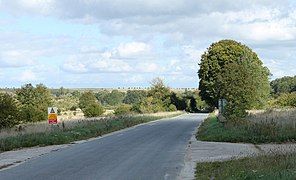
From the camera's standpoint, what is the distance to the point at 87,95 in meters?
86.8

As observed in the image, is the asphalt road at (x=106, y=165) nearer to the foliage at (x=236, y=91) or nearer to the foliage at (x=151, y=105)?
the foliage at (x=236, y=91)

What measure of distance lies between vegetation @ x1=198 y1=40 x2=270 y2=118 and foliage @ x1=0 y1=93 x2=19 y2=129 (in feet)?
57.5

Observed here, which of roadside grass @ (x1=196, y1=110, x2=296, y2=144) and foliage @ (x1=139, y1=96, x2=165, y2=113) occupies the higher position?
foliage @ (x1=139, y1=96, x2=165, y2=113)

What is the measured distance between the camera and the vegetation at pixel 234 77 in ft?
104

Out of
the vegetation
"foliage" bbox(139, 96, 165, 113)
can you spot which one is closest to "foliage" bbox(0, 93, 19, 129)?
the vegetation

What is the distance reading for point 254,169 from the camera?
11680 mm

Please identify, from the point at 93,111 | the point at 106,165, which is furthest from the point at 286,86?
the point at 106,165

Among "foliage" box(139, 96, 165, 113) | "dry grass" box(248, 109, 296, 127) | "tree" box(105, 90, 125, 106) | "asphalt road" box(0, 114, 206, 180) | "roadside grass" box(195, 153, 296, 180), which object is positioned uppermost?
"tree" box(105, 90, 125, 106)

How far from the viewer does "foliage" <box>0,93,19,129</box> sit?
3666cm

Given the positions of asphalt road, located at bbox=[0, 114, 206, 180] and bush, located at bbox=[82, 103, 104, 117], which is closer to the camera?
asphalt road, located at bbox=[0, 114, 206, 180]

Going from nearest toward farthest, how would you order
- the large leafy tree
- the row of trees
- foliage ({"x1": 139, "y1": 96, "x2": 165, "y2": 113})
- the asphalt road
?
the asphalt road, the large leafy tree, the row of trees, foliage ({"x1": 139, "y1": 96, "x2": 165, "y2": 113})

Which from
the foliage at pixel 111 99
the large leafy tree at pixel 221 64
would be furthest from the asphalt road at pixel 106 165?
the foliage at pixel 111 99

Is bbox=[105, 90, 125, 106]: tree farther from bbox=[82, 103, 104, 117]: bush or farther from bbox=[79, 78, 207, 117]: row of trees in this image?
bbox=[82, 103, 104, 117]: bush

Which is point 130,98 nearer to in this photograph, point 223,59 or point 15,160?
point 223,59
